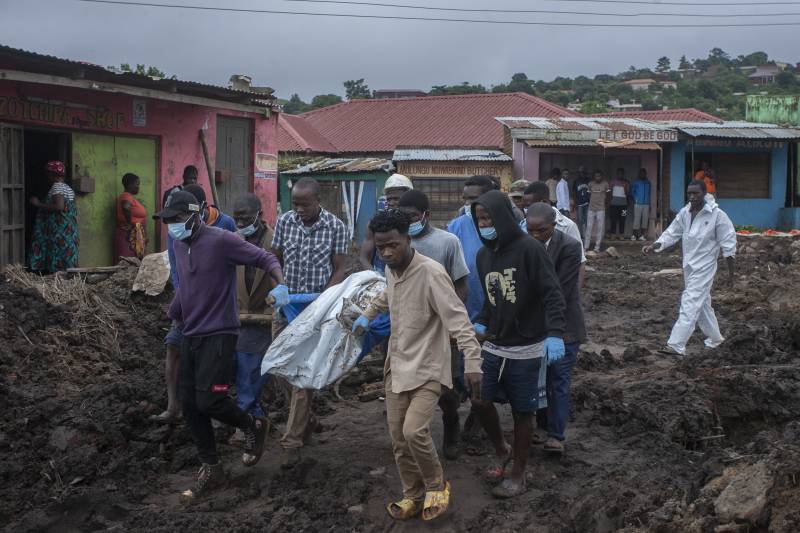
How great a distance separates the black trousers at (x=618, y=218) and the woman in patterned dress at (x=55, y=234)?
15.7m

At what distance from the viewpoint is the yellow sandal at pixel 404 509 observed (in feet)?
16.4

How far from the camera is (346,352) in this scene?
18.5 feet

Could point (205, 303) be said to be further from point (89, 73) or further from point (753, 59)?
point (753, 59)

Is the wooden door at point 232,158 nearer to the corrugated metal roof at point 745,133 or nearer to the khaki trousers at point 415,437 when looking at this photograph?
the khaki trousers at point 415,437

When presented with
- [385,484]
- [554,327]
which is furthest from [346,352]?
[554,327]

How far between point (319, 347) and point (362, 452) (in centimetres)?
105

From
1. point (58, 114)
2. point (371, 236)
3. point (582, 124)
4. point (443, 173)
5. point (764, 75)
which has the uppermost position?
point (764, 75)

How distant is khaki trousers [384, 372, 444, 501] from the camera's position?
4.82 metres

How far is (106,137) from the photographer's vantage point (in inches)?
491

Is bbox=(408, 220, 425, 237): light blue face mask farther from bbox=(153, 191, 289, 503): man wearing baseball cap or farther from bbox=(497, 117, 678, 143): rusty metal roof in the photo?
bbox=(497, 117, 678, 143): rusty metal roof

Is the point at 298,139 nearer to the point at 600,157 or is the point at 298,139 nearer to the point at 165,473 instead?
the point at 600,157

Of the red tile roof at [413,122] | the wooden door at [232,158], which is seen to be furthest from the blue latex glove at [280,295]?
the red tile roof at [413,122]

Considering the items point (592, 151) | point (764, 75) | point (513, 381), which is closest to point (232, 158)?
point (513, 381)

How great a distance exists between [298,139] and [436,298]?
29.3 m
